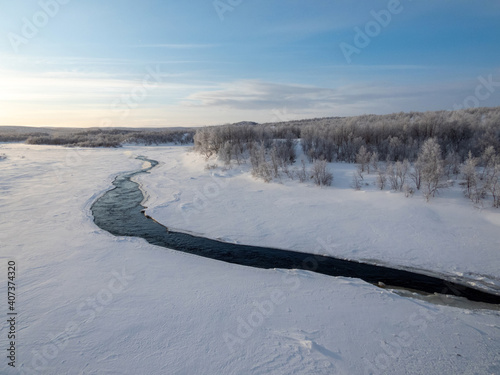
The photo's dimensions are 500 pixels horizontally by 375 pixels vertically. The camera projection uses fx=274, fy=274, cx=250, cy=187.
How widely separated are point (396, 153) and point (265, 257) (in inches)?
443

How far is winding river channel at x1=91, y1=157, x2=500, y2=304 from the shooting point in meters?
5.64

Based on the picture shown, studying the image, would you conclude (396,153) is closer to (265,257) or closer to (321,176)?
(321,176)

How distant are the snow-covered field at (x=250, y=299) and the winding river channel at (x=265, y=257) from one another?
42 centimetres

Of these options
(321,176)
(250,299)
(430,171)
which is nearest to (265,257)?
(250,299)

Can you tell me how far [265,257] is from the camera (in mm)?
7070

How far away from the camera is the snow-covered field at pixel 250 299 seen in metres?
3.45

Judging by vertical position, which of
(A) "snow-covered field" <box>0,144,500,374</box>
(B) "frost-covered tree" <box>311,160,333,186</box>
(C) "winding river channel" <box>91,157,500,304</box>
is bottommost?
(C) "winding river channel" <box>91,157,500,304</box>

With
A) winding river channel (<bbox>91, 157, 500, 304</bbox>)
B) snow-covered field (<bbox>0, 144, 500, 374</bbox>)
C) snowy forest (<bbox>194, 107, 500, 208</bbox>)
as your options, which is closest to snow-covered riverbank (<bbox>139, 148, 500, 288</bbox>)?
snow-covered field (<bbox>0, 144, 500, 374</bbox>)

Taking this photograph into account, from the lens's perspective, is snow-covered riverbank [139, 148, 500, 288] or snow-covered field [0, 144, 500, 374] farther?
snow-covered riverbank [139, 148, 500, 288]

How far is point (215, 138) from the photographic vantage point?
2094 cm

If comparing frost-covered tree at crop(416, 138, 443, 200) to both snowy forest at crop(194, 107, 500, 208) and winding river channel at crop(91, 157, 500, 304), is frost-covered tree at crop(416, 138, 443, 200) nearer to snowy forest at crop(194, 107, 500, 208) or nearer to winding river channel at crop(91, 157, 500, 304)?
snowy forest at crop(194, 107, 500, 208)

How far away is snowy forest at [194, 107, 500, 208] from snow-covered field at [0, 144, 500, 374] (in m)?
1.08

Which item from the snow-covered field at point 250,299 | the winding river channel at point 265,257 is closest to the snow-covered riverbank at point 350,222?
the snow-covered field at point 250,299

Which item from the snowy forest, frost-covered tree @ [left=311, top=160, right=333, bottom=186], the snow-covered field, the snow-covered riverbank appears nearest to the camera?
the snow-covered field
